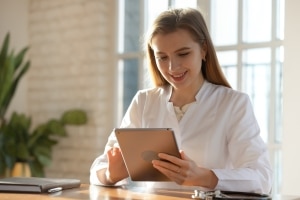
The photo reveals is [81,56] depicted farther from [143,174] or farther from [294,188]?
[143,174]

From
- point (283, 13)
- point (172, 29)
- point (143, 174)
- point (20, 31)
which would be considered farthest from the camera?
point (20, 31)

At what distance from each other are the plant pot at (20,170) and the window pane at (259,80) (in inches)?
72.9

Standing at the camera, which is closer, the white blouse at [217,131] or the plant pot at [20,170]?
the white blouse at [217,131]

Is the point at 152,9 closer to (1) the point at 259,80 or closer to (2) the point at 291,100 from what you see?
(1) the point at 259,80

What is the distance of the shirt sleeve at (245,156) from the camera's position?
5.77 feet

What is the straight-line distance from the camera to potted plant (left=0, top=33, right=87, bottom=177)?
13.8 ft

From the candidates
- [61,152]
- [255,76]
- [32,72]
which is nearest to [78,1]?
[32,72]

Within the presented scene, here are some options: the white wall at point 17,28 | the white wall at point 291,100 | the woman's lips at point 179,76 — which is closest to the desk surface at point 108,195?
the woman's lips at point 179,76

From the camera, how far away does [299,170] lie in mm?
3076

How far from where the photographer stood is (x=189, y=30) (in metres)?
1.98

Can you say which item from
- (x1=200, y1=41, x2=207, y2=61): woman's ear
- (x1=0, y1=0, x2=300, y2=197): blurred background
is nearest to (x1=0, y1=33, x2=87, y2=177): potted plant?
(x1=0, y1=0, x2=300, y2=197): blurred background

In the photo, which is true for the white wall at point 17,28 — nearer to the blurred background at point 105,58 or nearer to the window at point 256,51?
the blurred background at point 105,58

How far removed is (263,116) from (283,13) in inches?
27.0

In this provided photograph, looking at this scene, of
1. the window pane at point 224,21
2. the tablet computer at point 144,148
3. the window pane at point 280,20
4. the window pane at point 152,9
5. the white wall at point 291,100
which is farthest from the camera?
the window pane at point 152,9
